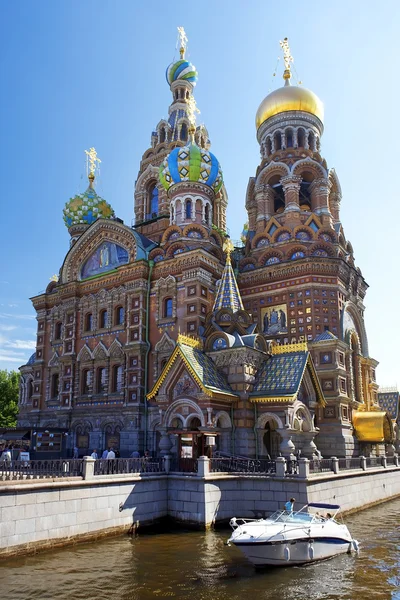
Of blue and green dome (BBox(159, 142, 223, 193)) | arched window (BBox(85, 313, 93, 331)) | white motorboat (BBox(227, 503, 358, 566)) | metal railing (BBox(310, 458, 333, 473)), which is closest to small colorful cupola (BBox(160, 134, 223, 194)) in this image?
blue and green dome (BBox(159, 142, 223, 193))

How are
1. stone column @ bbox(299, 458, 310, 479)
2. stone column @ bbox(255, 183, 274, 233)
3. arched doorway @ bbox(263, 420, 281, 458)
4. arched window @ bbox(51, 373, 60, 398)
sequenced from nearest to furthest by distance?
stone column @ bbox(299, 458, 310, 479), arched doorway @ bbox(263, 420, 281, 458), stone column @ bbox(255, 183, 274, 233), arched window @ bbox(51, 373, 60, 398)

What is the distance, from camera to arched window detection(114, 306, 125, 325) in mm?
29906

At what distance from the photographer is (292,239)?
93.8ft

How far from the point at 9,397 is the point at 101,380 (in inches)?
828

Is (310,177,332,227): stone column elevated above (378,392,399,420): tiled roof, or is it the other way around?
(310,177,332,227): stone column

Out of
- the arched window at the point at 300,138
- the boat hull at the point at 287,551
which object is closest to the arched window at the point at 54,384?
the arched window at the point at 300,138

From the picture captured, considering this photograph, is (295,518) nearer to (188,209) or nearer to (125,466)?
(125,466)

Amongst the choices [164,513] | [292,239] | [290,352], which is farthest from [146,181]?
[164,513]

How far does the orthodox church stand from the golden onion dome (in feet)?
0.29

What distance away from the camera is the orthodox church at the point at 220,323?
65.2ft

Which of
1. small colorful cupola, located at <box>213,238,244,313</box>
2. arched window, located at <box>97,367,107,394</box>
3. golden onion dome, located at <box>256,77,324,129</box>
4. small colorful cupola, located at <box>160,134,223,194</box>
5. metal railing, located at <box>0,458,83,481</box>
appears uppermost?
golden onion dome, located at <box>256,77,324,129</box>

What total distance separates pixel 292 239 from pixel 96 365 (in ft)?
42.5

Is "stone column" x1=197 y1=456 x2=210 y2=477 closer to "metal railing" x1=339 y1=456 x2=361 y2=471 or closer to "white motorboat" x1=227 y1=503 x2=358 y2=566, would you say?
"white motorboat" x1=227 y1=503 x2=358 y2=566

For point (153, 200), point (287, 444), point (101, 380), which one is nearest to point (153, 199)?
point (153, 200)
